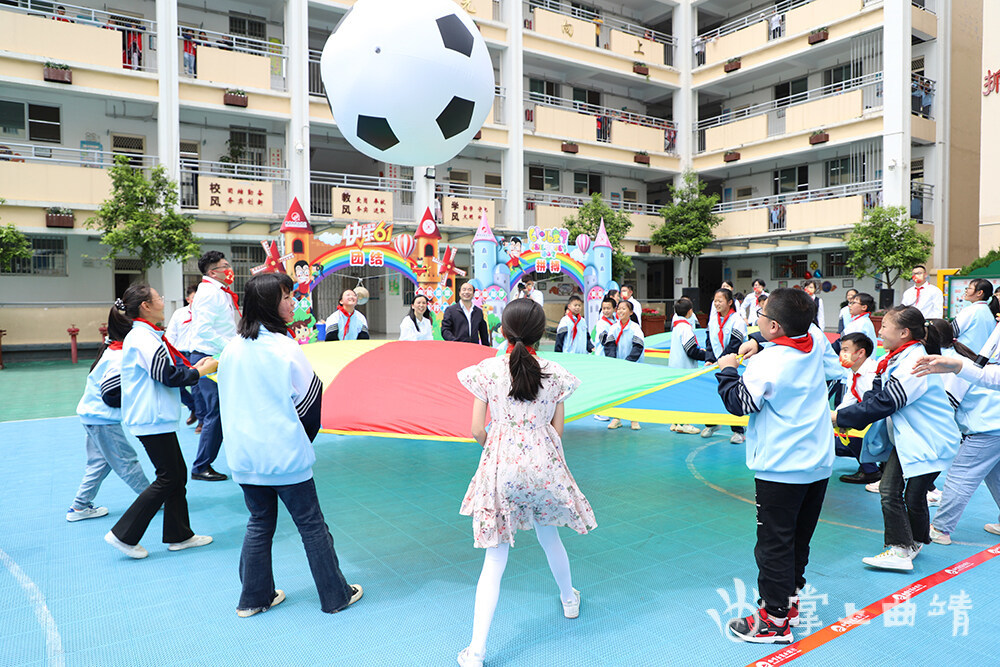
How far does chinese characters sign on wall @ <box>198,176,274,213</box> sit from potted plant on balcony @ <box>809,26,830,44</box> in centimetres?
1613

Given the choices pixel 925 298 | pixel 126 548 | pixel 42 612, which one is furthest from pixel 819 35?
pixel 42 612

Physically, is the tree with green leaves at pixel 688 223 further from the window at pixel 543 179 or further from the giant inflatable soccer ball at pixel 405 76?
the giant inflatable soccer ball at pixel 405 76

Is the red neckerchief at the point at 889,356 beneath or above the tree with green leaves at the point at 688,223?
beneath

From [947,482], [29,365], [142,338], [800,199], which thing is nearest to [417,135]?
[142,338]

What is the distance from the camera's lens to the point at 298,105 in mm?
16984

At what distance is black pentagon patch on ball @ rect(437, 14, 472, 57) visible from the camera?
163 inches

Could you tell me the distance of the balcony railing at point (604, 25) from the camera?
22.1 metres

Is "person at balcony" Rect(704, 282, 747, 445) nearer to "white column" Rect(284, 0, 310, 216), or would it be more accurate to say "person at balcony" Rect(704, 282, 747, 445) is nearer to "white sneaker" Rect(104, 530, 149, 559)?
"white sneaker" Rect(104, 530, 149, 559)

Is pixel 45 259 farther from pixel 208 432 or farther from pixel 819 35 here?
pixel 819 35

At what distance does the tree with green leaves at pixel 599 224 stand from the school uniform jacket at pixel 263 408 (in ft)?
56.3

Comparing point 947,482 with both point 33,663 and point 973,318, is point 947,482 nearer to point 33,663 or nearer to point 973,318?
point 973,318

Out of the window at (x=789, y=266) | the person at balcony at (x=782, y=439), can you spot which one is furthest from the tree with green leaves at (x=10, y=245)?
the window at (x=789, y=266)

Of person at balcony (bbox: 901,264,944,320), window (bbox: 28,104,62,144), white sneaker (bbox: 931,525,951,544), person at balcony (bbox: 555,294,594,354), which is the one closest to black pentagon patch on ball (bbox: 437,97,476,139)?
person at balcony (bbox: 555,294,594,354)

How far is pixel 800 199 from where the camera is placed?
2189 centimetres
